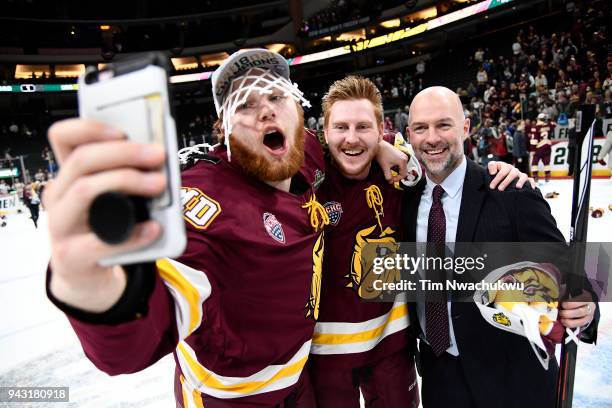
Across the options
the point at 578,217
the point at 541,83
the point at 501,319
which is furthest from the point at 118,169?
the point at 541,83

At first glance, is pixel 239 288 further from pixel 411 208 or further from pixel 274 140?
pixel 411 208

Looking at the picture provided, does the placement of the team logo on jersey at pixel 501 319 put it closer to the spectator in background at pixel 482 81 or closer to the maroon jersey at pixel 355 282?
the maroon jersey at pixel 355 282

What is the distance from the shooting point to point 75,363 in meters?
3.26

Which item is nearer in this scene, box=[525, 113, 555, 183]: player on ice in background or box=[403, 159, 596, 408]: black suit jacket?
box=[403, 159, 596, 408]: black suit jacket

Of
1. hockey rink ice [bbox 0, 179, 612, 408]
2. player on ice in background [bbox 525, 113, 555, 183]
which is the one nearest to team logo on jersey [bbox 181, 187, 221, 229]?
hockey rink ice [bbox 0, 179, 612, 408]

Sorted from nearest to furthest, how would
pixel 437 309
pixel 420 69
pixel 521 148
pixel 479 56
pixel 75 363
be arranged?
1. pixel 437 309
2. pixel 75 363
3. pixel 521 148
4. pixel 479 56
5. pixel 420 69

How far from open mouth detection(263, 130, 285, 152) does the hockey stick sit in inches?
47.0

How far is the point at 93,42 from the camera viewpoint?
27062mm

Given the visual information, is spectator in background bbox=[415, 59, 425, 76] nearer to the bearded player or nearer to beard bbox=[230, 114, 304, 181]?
the bearded player

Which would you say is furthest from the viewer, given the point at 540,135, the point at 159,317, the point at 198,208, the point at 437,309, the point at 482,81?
the point at 482,81

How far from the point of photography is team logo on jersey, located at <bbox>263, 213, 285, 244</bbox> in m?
1.36

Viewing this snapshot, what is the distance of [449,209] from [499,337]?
555mm

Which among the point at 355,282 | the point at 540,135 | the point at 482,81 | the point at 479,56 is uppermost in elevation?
the point at 479,56

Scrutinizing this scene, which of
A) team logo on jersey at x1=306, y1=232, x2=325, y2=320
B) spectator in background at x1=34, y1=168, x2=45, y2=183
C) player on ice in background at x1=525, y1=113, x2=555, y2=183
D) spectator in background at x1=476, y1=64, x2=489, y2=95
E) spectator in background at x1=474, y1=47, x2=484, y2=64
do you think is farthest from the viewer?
spectator in background at x1=474, y1=47, x2=484, y2=64
